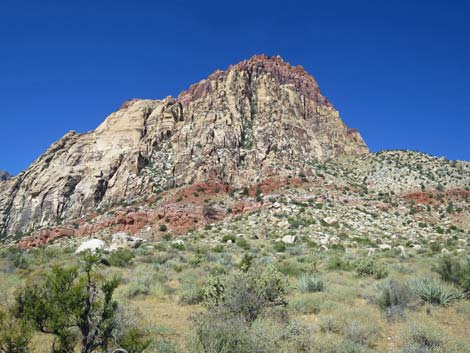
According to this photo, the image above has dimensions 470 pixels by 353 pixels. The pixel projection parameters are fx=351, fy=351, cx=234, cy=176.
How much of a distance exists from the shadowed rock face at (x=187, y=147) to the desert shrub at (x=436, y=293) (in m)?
39.4

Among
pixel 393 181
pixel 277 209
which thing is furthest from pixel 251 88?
pixel 277 209

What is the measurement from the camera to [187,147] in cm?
5678

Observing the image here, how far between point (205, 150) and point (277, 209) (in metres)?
21.2

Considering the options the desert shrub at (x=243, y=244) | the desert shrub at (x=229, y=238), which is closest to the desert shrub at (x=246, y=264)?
the desert shrub at (x=243, y=244)

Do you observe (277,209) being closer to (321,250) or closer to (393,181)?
(321,250)

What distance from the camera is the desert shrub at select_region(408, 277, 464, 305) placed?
30.8 ft

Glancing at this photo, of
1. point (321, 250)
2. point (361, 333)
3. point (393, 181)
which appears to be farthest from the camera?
point (393, 181)

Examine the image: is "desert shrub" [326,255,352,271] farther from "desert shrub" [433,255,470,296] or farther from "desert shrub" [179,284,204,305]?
"desert shrub" [179,284,204,305]

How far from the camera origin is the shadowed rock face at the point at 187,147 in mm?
53781

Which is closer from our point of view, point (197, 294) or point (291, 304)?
point (291, 304)

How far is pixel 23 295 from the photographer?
5727 mm

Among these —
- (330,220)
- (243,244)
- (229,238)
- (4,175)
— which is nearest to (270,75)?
(330,220)

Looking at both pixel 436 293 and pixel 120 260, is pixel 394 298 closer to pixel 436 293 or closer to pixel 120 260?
pixel 436 293

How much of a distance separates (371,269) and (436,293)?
4.25m
